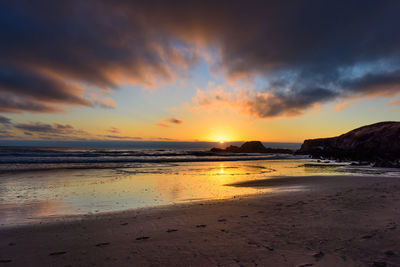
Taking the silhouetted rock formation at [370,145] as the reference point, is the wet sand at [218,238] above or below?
below

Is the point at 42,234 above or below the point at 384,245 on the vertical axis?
below

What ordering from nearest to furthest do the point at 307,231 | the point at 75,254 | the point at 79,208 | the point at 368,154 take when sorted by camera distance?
1. the point at 75,254
2. the point at 307,231
3. the point at 79,208
4. the point at 368,154

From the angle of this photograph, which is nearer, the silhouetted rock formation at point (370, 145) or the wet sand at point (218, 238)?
the wet sand at point (218, 238)

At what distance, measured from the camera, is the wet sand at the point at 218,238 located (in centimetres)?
420

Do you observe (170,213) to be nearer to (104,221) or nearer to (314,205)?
(104,221)

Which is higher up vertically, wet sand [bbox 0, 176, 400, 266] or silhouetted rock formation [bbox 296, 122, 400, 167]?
silhouetted rock formation [bbox 296, 122, 400, 167]

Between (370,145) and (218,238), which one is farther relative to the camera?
(370,145)

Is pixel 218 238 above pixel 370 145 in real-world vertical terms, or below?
below

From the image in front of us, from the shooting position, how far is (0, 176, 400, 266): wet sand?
165 inches

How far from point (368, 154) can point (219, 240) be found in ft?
134

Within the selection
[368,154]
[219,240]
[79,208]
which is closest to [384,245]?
[219,240]

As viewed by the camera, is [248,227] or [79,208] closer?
[248,227]

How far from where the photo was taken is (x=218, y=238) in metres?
5.21

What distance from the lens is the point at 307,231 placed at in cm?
560
